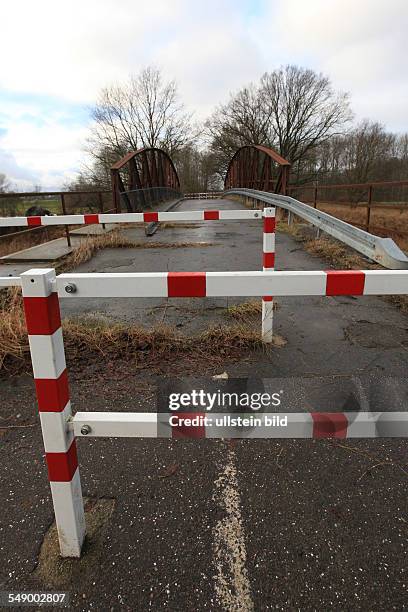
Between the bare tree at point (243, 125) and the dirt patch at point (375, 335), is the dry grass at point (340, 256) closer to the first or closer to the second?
the dirt patch at point (375, 335)

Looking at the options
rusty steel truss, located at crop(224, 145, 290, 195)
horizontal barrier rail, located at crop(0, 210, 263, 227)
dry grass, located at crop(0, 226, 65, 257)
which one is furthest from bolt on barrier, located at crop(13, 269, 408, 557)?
rusty steel truss, located at crop(224, 145, 290, 195)

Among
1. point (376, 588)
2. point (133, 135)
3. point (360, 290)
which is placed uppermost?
point (133, 135)

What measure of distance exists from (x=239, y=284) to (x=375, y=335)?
8.80 ft

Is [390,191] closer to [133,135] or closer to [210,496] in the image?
[210,496]

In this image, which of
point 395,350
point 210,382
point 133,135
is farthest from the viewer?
point 133,135

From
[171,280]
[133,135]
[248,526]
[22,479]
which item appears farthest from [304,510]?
[133,135]

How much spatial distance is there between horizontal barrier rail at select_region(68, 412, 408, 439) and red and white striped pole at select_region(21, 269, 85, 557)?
0.12 meters

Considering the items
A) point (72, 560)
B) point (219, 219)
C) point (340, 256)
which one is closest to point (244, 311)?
point (219, 219)

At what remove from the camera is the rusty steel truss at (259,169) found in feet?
40.5

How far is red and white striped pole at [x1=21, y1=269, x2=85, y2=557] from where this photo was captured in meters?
1.17

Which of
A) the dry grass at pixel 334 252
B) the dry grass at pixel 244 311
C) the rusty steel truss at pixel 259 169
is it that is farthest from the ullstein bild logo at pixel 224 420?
the rusty steel truss at pixel 259 169

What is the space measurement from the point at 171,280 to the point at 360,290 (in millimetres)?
654

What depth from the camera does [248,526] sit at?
62.5 inches

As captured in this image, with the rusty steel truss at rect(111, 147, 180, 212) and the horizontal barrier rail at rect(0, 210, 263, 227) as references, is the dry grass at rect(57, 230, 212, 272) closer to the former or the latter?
the horizontal barrier rail at rect(0, 210, 263, 227)
